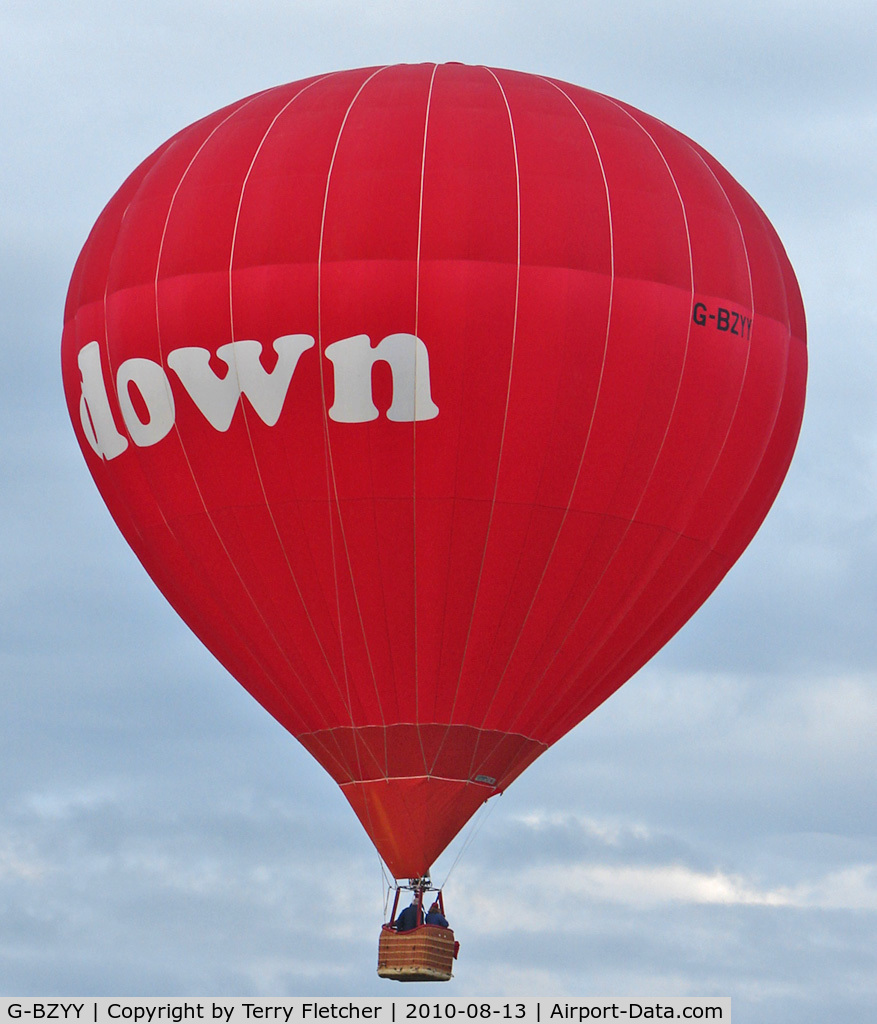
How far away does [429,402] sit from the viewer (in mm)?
35406

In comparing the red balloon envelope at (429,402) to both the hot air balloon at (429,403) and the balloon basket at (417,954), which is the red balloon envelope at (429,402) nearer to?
the hot air balloon at (429,403)

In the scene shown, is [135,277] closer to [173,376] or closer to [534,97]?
[173,376]

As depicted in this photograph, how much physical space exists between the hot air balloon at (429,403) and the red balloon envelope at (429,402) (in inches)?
1.4

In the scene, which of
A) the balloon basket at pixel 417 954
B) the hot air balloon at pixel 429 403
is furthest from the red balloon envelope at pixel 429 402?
the balloon basket at pixel 417 954

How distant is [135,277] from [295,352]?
8.24ft

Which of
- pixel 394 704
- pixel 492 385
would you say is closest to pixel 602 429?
pixel 492 385

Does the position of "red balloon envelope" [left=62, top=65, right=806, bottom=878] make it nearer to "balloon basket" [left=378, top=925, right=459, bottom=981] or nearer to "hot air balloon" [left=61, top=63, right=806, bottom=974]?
"hot air balloon" [left=61, top=63, right=806, bottom=974]

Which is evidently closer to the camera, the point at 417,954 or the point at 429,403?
the point at 429,403

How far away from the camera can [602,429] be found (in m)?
35.8

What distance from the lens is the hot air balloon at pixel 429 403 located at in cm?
3550

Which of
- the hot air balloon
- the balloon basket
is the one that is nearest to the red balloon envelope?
the hot air balloon

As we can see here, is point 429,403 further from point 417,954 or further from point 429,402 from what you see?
point 417,954

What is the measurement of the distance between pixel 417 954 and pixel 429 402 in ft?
19.8

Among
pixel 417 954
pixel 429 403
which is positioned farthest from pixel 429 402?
pixel 417 954
